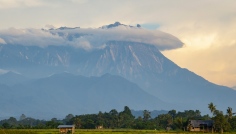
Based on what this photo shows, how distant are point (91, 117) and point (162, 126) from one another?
30.6 m

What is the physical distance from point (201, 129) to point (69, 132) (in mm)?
43940

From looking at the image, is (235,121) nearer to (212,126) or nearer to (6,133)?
(212,126)

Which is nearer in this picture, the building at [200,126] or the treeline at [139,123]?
the treeline at [139,123]

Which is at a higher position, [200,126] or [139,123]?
[139,123]

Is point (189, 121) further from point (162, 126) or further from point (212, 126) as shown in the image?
point (162, 126)

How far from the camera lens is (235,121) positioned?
138375mm

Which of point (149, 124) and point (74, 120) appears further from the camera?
point (74, 120)

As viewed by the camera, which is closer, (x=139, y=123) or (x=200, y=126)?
(x=200, y=126)

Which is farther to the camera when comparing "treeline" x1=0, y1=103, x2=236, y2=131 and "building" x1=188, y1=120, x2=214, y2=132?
"building" x1=188, y1=120, x2=214, y2=132

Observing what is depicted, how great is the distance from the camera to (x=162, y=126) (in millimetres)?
173500

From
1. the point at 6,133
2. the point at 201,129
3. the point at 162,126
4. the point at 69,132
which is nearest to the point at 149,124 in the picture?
the point at 162,126

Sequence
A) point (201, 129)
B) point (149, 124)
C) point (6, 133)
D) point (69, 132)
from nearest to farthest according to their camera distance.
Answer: point (6, 133), point (69, 132), point (201, 129), point (149, 124)

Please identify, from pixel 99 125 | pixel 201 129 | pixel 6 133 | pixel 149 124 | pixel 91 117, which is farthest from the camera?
pixel 91 117

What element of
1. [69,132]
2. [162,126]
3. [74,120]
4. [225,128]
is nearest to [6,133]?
[69,132]
